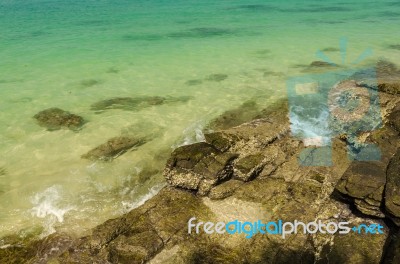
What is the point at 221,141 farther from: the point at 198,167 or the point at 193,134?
the point at 193,134

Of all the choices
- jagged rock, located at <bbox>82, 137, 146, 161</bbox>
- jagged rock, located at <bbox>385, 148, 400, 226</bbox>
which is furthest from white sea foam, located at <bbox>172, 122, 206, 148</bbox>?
jagged rock, located at <bbox>385, 148, 400, 226</bbox>

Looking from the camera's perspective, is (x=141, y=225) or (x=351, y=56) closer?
(x=141, y=225)

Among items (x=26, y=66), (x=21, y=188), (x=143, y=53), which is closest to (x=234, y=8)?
(x=143, y=53)

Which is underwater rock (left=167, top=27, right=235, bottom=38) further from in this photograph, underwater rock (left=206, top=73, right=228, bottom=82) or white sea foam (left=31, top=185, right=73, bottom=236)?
white sea foam (left=31, top=185, right=73, bottom=236)

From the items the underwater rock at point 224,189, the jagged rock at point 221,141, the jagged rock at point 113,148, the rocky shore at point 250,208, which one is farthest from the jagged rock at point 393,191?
the jagged rock at point 113,148

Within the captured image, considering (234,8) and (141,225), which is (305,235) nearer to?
(141,225)

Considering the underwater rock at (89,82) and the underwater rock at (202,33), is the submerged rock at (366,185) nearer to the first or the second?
the underwater rock at (89,82)

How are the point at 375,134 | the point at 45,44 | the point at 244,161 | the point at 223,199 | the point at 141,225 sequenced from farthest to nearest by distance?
the point at 45,44 → the point at 375,134 → the point at 244,161 → the point at 223,199 → the point at 141,225
